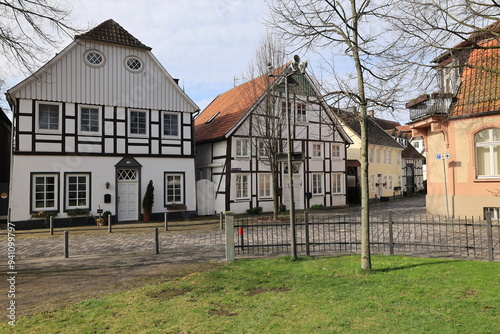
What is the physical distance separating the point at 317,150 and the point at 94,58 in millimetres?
15915

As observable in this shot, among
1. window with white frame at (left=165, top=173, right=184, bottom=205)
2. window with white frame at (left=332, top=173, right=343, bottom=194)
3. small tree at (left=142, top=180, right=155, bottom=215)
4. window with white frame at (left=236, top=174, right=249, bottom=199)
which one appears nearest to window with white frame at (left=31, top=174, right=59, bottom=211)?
small tree at (left=142, top=180, right=155, bottom=215)

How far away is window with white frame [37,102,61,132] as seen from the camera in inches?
688

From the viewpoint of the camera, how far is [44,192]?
17156 mm

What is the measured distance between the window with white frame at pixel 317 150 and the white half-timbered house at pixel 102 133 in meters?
9.52

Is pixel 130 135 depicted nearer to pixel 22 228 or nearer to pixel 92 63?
pixel 92 63

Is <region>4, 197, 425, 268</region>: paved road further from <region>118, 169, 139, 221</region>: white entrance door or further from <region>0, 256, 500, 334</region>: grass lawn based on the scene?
<region>118, 169, 139, 221</region>: white entrance door

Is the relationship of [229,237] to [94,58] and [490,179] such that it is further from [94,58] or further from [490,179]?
[94,58]

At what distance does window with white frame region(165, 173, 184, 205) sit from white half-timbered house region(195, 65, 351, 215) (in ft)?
6.43

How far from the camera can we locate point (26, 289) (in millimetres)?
6969

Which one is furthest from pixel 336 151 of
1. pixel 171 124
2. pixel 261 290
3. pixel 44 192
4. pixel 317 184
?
pixel 261 290

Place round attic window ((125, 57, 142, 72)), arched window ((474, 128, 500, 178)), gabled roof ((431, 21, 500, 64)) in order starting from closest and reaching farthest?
gabled roof ((431, 21, 500, 64))
arched window ((474, 128, 500, 178))
round attic window ((125, 57, 142, 72))

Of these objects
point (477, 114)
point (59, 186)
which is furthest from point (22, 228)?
point (477, 114)

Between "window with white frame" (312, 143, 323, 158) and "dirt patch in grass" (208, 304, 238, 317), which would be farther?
"window with white frame" (312, 143, 323, 158)

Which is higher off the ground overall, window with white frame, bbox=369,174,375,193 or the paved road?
window with white frame, bbox=369,174,375,193
